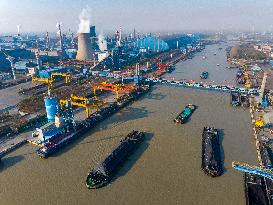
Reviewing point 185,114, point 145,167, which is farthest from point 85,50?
point 145,167

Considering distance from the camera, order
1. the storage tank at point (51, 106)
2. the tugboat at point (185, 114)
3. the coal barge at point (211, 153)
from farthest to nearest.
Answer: the tugboat at point (185, 114) → the storage tank at point (51, 106) → the coal barge at point (211, 153)

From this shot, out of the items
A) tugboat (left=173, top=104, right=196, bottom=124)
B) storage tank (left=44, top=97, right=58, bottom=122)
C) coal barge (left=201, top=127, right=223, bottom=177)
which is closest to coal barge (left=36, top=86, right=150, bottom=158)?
storage tank (left=44, top=97, right=58, bottom=122)

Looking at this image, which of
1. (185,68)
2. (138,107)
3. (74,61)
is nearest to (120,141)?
(138,107)

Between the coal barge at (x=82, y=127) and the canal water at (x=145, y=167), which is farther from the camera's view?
the coal barge at (x=82, y=127)

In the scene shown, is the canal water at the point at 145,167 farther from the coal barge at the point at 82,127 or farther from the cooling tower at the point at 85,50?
the cooling tower at the point at 85,50

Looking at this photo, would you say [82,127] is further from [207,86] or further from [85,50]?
[85,50]

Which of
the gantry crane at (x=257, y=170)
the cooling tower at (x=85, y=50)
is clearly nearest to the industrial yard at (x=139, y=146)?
the gantry crane at (x=257, y=170)

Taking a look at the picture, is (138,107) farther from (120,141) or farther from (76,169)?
(76,169)
